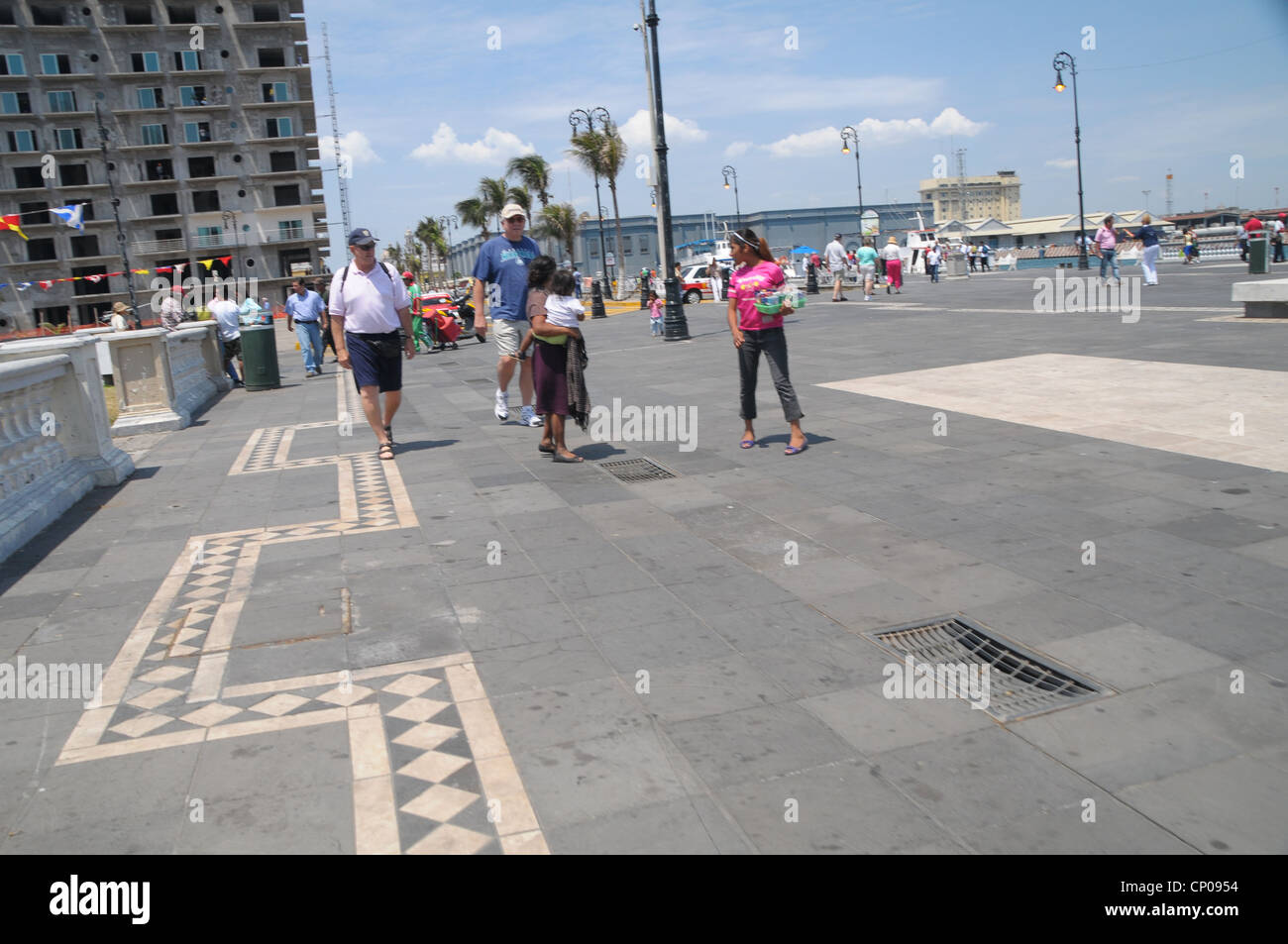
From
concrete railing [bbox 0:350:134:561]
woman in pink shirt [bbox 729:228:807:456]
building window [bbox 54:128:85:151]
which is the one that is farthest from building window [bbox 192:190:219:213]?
woman in pink shirt [bbox 729:228:807:456]

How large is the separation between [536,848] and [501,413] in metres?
8.08

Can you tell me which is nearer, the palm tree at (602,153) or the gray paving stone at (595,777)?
the gray paving stone at (595,777)

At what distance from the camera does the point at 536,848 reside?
9.49 ft

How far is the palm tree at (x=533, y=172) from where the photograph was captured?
56.7 m

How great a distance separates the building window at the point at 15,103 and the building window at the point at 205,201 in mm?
11790

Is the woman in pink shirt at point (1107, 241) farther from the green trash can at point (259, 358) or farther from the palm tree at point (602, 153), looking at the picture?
the palm tree at point (602, 153)

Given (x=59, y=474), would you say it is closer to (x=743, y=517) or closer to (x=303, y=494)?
(x=303, y=494)

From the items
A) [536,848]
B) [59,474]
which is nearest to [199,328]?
[59,474]

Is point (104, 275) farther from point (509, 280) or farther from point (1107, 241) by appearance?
point (509, 280)

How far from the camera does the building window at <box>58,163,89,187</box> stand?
7025cm

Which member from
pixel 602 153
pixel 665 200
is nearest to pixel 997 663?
pixel 665 200

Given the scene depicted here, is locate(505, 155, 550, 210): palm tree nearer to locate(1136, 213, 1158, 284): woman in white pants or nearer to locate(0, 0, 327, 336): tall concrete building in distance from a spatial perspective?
locate(0, 0, 327, 336): tall concrete building in distance

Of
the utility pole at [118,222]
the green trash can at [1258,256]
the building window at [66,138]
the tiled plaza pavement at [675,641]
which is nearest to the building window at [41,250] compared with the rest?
the building window at [66,138]

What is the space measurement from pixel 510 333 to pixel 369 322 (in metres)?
1.66
